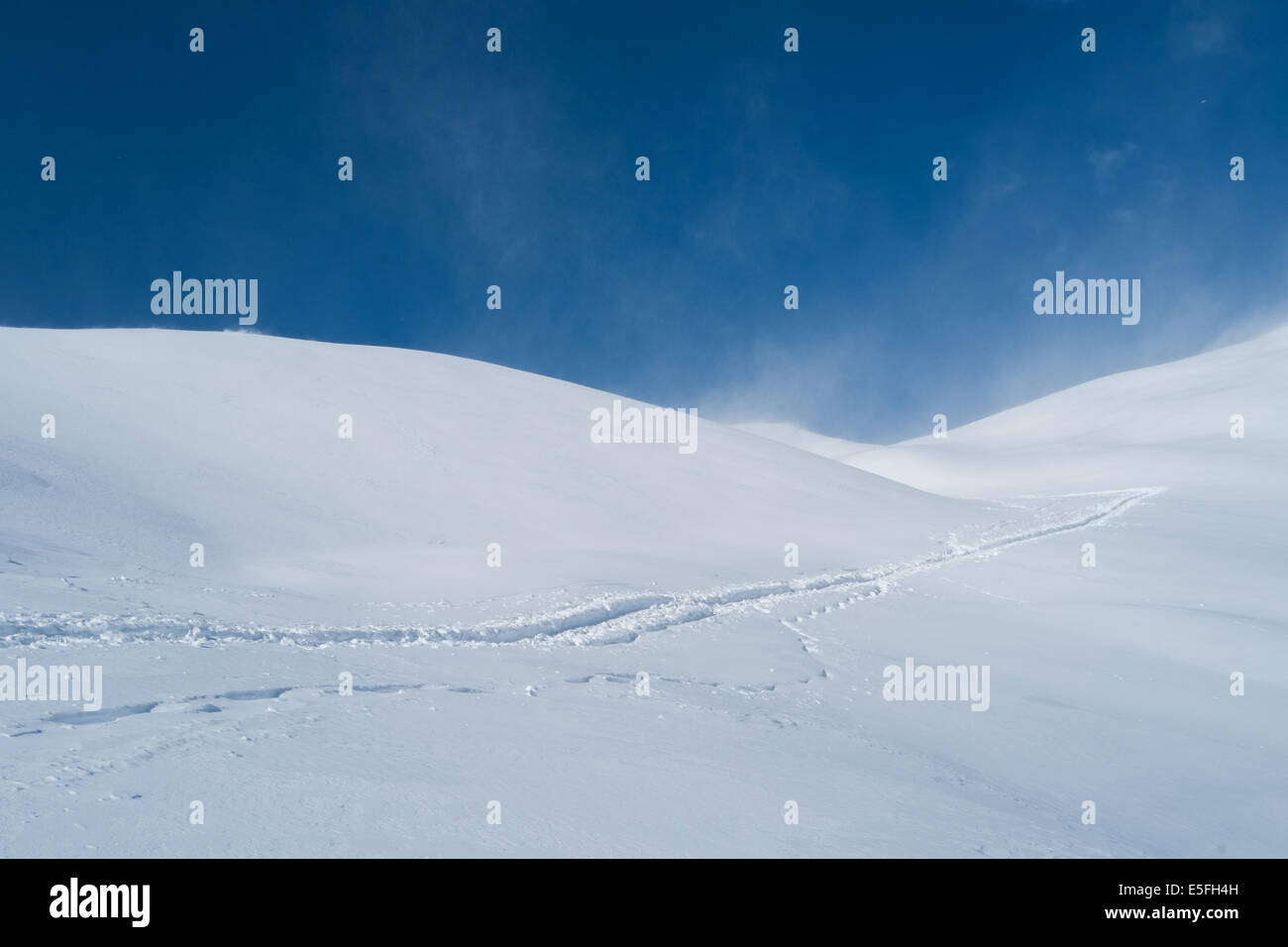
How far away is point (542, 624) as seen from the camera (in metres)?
9.23

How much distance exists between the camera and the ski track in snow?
6559 mm

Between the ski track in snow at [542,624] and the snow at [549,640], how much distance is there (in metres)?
0.05

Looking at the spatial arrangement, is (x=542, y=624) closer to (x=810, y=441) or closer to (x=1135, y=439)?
(x=1135, y=439)

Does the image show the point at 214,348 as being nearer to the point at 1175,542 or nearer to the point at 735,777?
the point at 735,777

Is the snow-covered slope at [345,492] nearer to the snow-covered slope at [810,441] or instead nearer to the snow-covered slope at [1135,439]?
the snow-covered slope at [1135,439]

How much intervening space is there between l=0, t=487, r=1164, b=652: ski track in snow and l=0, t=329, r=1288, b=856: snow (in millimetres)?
53

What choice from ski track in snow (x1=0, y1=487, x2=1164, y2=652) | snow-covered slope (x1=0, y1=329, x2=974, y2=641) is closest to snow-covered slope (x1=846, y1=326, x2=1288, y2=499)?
snow-covered slope (x1=0, y1=329, x2=974, y2=641)

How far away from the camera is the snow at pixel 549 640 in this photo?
4418mm

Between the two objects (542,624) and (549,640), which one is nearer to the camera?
(549,640)

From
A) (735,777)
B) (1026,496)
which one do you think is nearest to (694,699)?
(735,777)

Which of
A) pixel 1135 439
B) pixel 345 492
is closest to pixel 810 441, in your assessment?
pixel 1135 439

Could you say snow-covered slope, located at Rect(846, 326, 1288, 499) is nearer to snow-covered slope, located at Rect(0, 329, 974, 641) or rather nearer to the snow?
the snow

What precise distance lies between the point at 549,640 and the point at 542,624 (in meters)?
0.46

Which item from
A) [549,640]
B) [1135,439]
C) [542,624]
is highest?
[1135,439]
